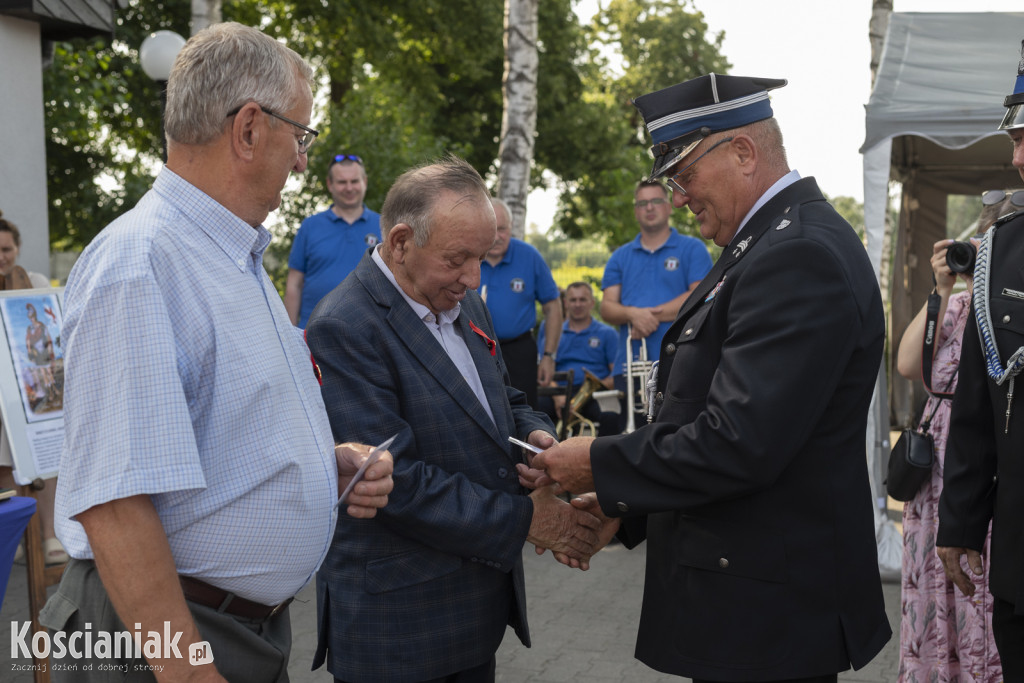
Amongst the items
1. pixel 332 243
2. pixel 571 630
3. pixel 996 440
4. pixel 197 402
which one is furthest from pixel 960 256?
pixel 332 243

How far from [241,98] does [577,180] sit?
25.5m

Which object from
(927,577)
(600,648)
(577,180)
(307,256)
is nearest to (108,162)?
(577,180)

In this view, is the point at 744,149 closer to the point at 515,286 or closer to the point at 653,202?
the point at 653,202

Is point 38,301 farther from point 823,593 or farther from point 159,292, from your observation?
point 823,593

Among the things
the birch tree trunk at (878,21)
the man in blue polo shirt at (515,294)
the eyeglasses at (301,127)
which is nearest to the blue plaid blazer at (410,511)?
the eyeglasses at (301,127)

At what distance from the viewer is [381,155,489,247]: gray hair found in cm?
260

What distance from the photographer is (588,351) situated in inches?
351

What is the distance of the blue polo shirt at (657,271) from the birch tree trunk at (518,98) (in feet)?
11.2

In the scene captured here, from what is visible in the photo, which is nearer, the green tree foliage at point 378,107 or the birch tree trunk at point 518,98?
the birch tree trunk at point 518,98

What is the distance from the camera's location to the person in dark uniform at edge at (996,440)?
2.61 metres

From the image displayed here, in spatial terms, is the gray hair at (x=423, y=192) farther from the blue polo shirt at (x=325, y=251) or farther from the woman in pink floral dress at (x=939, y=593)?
the blue polo shirt at (x=325, y=251)

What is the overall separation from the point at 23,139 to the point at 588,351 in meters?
5.33

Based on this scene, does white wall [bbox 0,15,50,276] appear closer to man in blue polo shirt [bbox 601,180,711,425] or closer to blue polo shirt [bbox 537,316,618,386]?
blue polo shirt [bbox 537,316,618,386]

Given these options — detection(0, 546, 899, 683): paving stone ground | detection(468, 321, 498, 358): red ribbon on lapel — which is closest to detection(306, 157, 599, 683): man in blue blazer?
detection(468, 321, 498, 358): red ribbon on lapel
